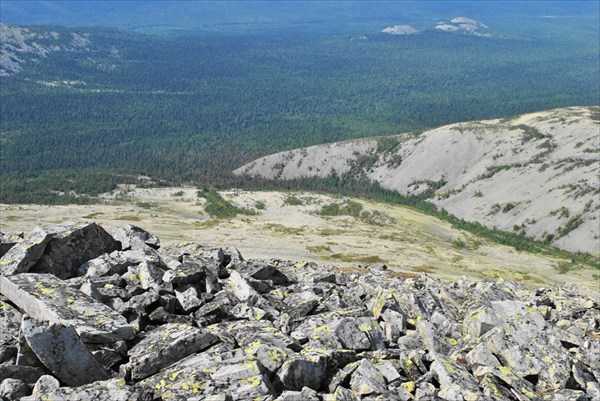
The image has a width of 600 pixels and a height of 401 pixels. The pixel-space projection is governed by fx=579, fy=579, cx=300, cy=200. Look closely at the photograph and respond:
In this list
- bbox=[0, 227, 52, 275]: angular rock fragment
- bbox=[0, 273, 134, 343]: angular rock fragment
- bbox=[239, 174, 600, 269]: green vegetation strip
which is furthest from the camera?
bbox=[239, 174, 600, 269]: green vegetation strip

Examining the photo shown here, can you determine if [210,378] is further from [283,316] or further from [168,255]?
[168,255]

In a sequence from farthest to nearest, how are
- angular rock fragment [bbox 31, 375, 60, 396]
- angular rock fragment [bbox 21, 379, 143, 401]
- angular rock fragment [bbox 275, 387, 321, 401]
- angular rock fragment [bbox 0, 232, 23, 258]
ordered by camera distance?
angular rock fragment [bbox 0, 232, 23, 258] → angular rock fragment [bbox 275, 387, 321, 401] → angular rock fragment [bbox 31, 375, 60, 396] → angular rock fragment [bbox 21, 379, 143, 401]

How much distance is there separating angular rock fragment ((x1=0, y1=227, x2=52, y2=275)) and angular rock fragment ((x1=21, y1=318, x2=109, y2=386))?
6.75 metres

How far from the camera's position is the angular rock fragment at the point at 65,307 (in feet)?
62.2

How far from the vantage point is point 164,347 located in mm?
18672

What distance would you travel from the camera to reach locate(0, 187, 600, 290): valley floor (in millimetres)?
83125

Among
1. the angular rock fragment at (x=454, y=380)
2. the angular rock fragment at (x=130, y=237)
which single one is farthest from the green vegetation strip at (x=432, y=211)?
the angular rock fragment at (x=454, y=380)

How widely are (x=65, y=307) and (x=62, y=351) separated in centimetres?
281

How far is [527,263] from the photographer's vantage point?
324 ft

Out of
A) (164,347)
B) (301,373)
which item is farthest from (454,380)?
(164,347)

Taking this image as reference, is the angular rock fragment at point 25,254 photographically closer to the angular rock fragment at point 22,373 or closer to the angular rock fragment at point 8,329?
the angular rock fragment at point 8,329

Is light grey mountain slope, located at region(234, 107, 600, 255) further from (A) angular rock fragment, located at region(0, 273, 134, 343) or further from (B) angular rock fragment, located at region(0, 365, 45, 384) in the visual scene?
(B) angular rock fragment, located at region(0, 365, 45, 384)

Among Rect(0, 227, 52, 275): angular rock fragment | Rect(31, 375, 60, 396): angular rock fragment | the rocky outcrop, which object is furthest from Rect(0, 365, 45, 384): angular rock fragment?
Rect(0, 227, 52, 275): angular rock fragment

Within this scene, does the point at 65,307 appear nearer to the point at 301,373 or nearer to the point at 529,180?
the point at 301,373
